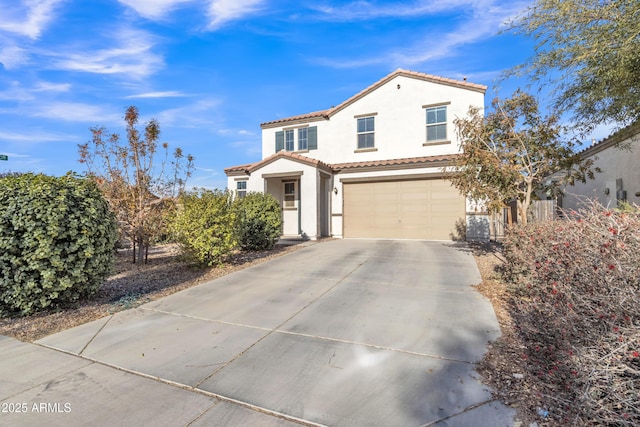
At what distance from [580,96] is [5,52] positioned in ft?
44.7

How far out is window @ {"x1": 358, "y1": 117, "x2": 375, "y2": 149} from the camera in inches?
553

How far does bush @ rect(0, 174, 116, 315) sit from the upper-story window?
11.2 meters

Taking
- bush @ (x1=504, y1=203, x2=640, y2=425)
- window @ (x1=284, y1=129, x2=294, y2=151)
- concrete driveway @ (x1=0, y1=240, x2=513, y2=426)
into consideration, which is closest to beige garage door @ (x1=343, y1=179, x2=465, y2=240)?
window @ (x1=284, y1=129, x2=294, y2=151)

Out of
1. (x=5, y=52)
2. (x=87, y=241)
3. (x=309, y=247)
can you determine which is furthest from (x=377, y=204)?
(x=5, y=52)

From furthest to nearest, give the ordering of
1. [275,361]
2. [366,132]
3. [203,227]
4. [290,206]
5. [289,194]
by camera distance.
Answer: [289,194], [290,206], [366,132], [203,227], [275,361]

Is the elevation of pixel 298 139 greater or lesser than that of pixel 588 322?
greater

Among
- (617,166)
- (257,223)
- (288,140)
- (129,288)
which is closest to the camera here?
(129,288)

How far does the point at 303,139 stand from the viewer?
51.0 feet

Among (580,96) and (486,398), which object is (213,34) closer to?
(580,96)

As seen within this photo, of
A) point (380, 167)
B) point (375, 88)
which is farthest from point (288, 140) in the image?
point (380, 167)

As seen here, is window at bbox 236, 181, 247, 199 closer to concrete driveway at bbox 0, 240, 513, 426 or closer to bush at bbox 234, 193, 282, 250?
bush at bbox 234, 193, 282, 250

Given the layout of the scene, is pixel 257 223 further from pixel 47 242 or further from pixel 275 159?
pixel 47 242

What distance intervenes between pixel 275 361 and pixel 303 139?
13.4 m

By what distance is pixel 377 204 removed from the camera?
43.7 feet
